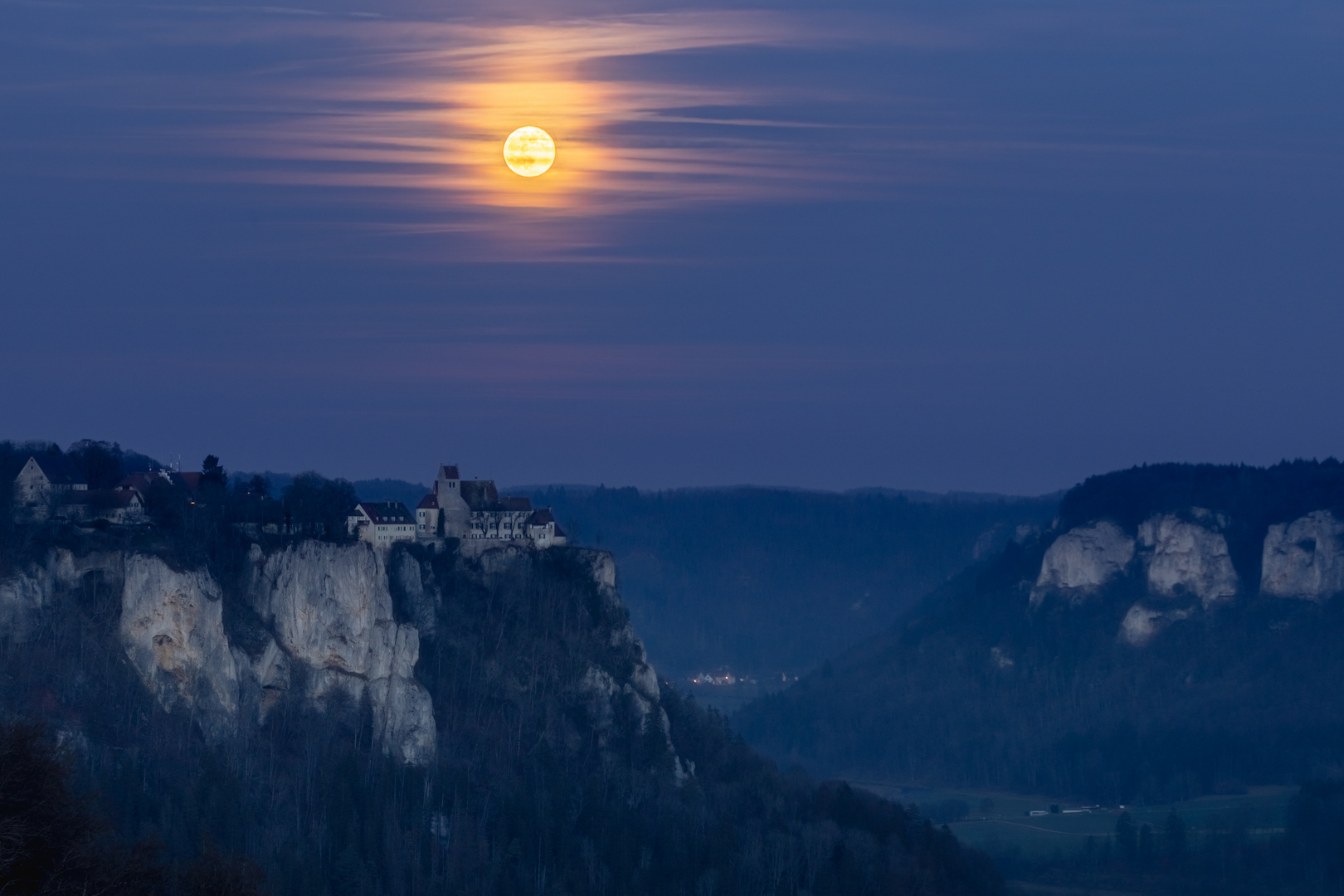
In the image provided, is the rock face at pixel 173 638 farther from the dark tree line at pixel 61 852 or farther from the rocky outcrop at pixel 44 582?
the dark tree line at pixel 61 852

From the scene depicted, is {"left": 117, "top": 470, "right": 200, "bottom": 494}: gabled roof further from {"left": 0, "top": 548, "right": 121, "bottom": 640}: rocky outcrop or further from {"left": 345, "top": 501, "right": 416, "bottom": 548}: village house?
{"left": 345, "top": 501, "right": 416, "bottom": 548}: village house

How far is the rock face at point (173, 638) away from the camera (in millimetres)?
120000

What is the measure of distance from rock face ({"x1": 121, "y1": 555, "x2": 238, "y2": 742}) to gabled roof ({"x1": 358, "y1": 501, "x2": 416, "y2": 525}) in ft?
48.2

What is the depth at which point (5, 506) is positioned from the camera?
124312mm

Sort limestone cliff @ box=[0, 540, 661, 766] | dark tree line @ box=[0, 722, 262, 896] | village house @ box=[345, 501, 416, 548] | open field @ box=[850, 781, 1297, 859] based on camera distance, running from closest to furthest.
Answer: dark tree line @ box=[0, 722, 262, 896], limestone cliff @ box=[0, 540, 661, 766], village house @ box=[345, 501, 416, 548], open field @ box=[850, 781, 1297, 859]

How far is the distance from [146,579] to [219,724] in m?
8.01

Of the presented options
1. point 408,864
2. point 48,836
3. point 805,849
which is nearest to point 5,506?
point 408,864

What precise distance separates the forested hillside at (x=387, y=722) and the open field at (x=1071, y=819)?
29479mm

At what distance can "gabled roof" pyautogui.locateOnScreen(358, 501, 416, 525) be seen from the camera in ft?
440

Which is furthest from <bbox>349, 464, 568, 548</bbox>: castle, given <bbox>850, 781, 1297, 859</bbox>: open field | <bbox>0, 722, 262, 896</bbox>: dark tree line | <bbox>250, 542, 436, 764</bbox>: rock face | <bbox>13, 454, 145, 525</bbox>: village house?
<bbox>0, 722, 262, 896</bbox>: dark tree line

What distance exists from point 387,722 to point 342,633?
5.17 meters

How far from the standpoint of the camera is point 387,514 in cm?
13562

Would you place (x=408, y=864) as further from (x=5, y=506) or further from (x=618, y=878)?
(x=5, y=506)

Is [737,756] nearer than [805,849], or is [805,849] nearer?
[805,849]
